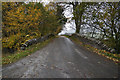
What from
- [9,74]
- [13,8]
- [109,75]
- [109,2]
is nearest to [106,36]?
[109,2]

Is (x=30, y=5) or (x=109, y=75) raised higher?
(x=30, y=5)

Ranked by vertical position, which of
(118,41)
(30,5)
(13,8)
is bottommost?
(118,41)

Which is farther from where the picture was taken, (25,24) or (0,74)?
(25,24)

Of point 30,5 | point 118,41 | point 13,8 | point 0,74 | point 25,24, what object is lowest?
point 0,74

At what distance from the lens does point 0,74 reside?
3691 mm

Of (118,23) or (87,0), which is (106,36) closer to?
(118,23)

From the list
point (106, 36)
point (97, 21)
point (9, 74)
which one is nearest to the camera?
point (9, 74)

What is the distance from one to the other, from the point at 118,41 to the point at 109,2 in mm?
3391

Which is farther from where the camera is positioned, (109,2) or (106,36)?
(106,36)

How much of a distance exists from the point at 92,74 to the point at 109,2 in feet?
21.4

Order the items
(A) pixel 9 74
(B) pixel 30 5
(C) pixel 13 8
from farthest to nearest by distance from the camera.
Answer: (B) pixel 30 5, (C) pixel 13 8, (A) pixel 9 74

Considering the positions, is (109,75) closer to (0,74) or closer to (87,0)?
(0,74)

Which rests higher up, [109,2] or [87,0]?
[87,0]

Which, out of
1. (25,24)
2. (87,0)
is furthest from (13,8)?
(87,0)
